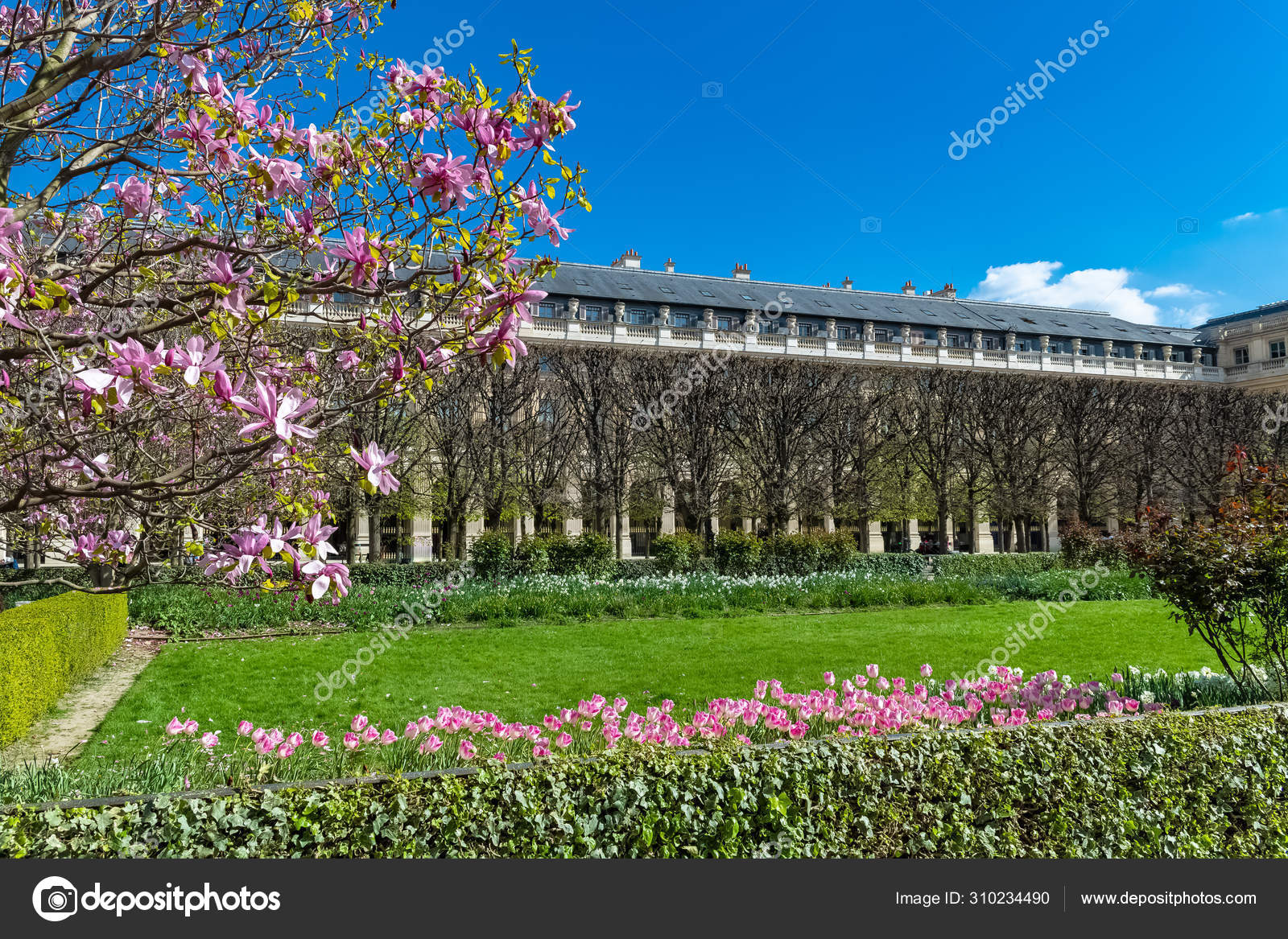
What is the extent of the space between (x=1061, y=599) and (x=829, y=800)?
14602mm

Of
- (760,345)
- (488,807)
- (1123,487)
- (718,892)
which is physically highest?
(760,345)

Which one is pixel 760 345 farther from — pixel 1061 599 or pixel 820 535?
pixel 1061 599

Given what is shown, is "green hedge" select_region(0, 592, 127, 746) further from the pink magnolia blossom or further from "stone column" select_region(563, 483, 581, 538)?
"stone column" select_region(563, 483, 581, 538)

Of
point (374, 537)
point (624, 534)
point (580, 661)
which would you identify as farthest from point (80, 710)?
point (624, 534)

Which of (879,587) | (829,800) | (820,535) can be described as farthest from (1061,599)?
(829,800)

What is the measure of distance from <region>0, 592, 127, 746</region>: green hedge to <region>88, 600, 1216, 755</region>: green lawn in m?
0.63

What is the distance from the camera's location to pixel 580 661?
32.9 ft

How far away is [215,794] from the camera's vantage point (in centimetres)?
340

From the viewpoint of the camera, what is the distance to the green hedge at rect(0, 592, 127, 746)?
257 inches

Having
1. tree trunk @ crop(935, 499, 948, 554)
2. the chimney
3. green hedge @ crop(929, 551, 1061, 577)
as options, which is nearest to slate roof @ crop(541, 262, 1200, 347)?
the chimney

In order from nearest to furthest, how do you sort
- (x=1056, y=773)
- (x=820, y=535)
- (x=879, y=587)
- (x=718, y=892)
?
(x=718, y=892)
(x=1056, y=773)
(x=879, y=587)
(x=820, y=535)

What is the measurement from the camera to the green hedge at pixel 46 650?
652cm

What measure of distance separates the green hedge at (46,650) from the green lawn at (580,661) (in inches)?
24.9

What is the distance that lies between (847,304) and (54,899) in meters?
47.1
